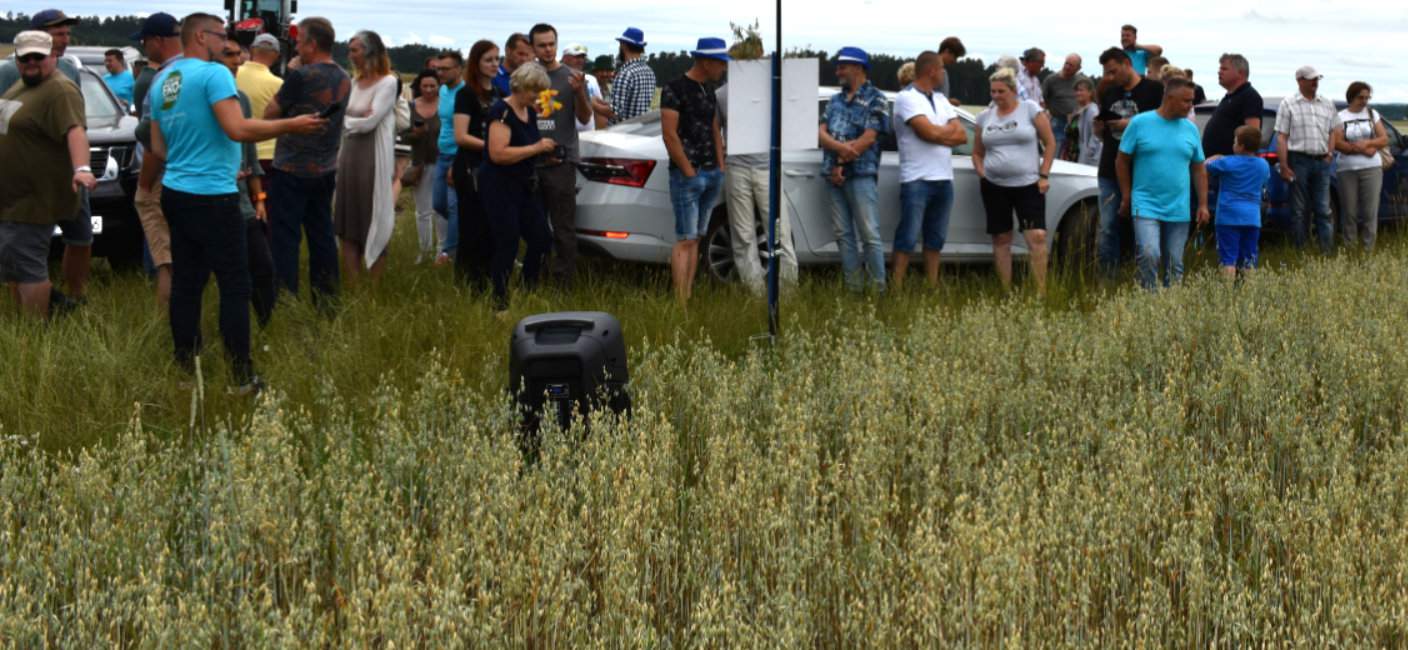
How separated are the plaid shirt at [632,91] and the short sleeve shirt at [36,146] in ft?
16.1

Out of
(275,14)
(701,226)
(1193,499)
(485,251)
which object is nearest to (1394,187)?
(701,226)

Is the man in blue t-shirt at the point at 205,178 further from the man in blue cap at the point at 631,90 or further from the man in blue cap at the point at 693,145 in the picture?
the man in blue cap at the point at 631,90

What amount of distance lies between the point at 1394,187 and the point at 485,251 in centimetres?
1020

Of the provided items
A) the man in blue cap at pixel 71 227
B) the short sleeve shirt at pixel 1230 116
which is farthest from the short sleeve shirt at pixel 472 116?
the short sleeve shirt at pixel 1230 116

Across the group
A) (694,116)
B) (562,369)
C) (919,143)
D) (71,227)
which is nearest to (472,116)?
(694,116)

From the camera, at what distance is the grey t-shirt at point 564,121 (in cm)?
937

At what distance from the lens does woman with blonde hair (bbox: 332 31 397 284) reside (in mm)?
9031

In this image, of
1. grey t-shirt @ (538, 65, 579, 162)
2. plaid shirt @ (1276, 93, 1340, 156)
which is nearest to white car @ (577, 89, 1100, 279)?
grey t-shirt @ (538, 65, 579, 162)

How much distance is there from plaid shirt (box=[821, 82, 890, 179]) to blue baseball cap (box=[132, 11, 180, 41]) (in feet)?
14.2

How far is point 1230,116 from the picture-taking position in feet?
37.9

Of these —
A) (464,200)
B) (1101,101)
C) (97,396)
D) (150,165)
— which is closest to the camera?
(97,396)

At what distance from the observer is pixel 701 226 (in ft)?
31.9

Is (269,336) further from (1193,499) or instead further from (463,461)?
(1193,499)

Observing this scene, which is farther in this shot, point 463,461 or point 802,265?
point 802,265
